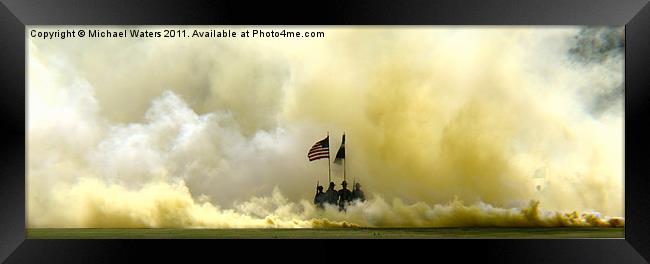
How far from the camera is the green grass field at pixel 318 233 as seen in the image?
9719 millimetres

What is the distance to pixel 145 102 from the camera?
32.3ft

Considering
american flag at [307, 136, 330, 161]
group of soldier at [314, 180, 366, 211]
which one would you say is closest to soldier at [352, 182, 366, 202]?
group of soldier at [314, 180, 366, 211]

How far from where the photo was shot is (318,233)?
9.73 meters

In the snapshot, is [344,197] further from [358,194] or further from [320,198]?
[320,198]

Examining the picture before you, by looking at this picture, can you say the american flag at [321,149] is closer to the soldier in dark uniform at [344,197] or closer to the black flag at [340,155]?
the black flag at [340,155]

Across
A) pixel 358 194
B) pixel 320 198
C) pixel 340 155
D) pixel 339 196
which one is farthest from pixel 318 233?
pixel 340 155

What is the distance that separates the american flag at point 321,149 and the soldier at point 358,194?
1.97ft

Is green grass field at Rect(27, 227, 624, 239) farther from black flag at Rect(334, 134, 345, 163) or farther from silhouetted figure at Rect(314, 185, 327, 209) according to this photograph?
black flag at Rect(334, 134, 345, 163)

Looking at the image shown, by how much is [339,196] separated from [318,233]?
1.96ft

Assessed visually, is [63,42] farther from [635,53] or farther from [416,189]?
[635,53]

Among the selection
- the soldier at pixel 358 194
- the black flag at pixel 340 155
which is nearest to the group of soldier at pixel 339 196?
the soldier at pixel 358 194

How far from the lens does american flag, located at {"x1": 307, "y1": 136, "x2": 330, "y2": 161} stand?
9773 millimetres

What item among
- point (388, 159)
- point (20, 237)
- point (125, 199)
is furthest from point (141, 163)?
point (388, 159)

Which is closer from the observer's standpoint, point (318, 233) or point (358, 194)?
point (318, 233)
